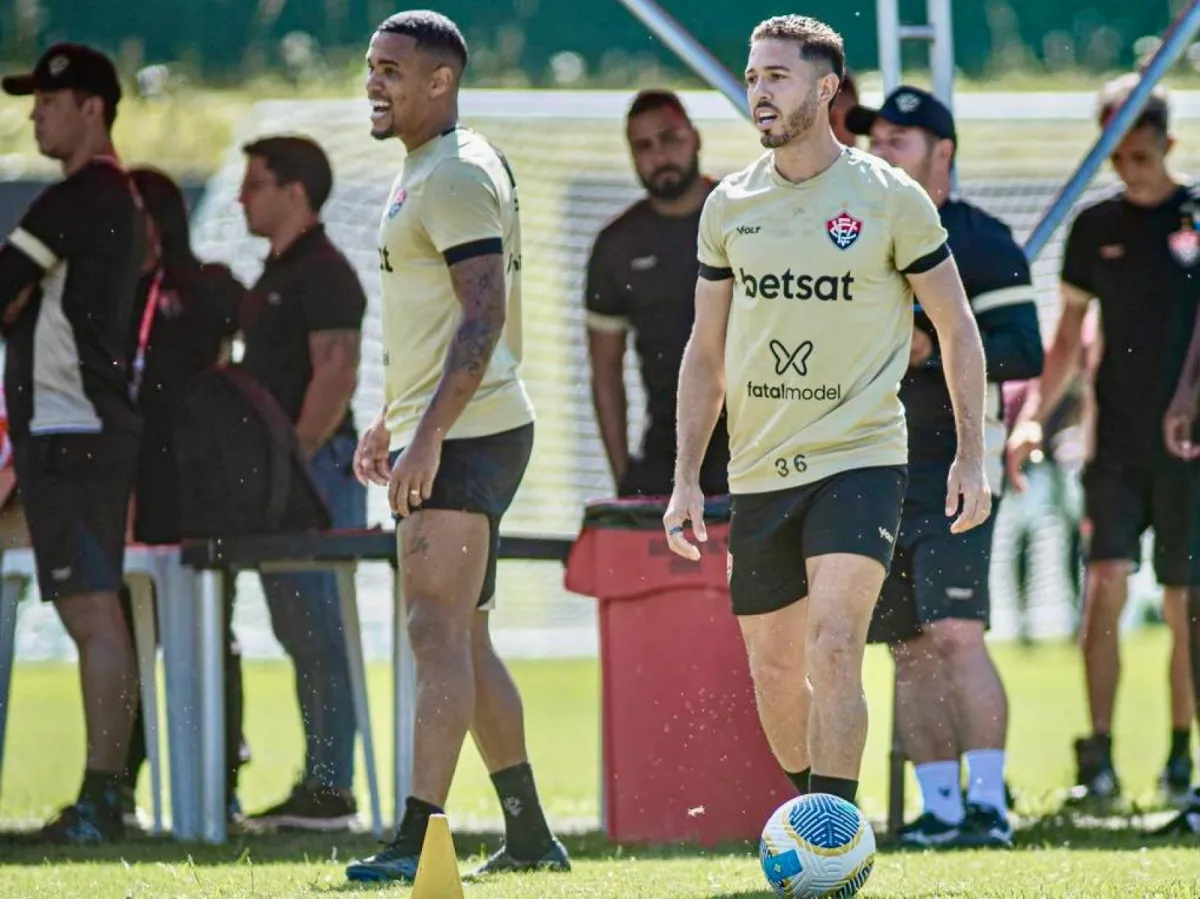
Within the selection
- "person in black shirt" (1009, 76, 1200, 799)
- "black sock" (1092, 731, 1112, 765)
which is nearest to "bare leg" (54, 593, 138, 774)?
"person in black shirt" (1009, 76, 1200, 799)

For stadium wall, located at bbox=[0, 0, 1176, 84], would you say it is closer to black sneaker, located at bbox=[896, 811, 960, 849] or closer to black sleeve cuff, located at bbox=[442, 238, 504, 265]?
black sleeve cuff, located at bbox=[442, 238, 504, 265]

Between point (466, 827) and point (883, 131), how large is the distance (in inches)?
115

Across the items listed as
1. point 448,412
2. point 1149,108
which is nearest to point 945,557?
point 448,412

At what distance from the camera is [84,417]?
789 cm

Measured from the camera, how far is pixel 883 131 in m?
7.54

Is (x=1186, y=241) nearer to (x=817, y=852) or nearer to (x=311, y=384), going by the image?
(x=311, y=384)

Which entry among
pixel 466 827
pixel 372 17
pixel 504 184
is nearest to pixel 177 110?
pixel 372 17

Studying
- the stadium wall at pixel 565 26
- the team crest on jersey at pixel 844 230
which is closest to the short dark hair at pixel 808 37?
the team crest on jersey at pixel 844 230

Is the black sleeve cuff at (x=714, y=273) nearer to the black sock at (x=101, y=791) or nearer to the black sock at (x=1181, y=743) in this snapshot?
the black sock at (x=101, y=791)

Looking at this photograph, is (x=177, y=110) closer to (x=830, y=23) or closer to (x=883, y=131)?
(x=830, y=23)

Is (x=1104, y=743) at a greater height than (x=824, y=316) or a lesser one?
lesser

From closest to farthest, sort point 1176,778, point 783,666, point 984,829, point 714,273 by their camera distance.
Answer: point 783,666, point 714,273, point 984,829, point 1176,778

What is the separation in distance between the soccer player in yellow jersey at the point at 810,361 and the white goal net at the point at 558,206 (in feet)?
35.3

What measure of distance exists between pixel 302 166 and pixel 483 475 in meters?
3.38
